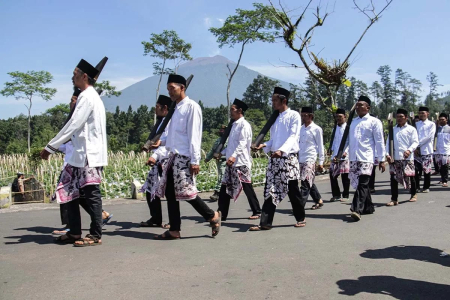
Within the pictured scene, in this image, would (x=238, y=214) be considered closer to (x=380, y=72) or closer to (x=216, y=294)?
(x=216, y=294)

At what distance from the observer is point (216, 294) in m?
3.64

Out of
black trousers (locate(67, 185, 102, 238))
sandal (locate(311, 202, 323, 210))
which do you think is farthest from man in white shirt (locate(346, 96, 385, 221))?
black trousers (locate(67, 185, 102, 238))

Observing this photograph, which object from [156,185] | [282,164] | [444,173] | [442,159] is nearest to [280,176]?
[282,164]

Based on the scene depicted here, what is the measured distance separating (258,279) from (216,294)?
52 cm

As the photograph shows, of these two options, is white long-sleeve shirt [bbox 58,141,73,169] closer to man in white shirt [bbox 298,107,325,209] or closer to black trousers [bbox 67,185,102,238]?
black trousers [bbox 67,185,102,238]

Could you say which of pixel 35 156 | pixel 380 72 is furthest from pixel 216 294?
pixel 380 72

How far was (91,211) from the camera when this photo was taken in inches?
213

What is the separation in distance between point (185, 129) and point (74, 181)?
1.49m

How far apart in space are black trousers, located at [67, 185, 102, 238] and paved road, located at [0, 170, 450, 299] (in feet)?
0.84

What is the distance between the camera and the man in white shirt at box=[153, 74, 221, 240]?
561 centimetres

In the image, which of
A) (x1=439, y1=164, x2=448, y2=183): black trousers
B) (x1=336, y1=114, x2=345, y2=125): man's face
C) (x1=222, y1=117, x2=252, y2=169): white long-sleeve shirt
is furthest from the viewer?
(x1=439, y1=164, x2=448, y2=183): black trousers

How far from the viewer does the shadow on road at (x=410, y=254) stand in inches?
183

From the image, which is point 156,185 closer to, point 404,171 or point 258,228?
point 258,228

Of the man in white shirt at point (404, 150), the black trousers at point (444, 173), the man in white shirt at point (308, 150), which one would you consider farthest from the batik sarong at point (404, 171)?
the black trousers at point (444, 173)
